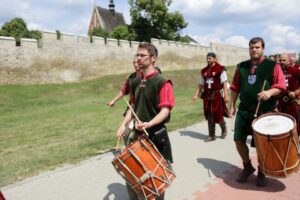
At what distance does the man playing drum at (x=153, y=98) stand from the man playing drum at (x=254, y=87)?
153 cm

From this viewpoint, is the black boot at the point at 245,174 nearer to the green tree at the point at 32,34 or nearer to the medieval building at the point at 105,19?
the green tree at the point at 32,34

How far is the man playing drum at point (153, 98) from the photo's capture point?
3420mm

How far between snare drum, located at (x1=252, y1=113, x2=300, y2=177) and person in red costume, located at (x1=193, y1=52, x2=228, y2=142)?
3.20 meters

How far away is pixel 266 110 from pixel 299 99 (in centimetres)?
189

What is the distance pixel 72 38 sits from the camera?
27.6 metres

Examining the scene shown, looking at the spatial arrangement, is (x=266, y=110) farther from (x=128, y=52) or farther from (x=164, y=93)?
(x=128, y=52)

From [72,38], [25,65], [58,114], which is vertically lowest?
[58,114]

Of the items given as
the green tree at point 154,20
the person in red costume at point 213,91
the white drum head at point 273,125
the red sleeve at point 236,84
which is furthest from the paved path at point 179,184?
the green tree at point 154,20

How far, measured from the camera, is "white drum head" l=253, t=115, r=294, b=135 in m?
4.21

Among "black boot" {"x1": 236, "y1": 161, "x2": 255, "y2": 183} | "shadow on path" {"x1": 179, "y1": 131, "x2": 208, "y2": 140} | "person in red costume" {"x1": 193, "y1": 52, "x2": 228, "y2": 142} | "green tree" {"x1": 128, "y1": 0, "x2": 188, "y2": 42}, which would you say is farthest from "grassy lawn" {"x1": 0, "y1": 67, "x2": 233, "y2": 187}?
"green tree" {"x1": 128, "y1": 0, "x2": 188, "y2": 42}

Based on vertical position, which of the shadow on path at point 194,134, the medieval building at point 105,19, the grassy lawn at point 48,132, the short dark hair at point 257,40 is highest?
the medieval building at point 105,19

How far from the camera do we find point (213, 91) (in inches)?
304

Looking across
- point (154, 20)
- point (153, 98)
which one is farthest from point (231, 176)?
point (154, 20)

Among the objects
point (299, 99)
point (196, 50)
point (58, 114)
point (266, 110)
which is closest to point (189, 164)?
point (266, 110)
